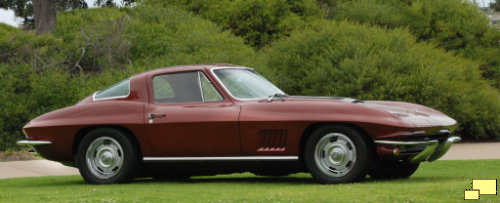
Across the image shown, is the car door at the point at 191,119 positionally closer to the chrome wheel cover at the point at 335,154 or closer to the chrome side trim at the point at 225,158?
the chrome side trim at the point at 225,158

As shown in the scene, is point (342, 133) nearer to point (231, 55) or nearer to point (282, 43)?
point (231, 55)

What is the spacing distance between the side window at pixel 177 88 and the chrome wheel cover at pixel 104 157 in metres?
0.79

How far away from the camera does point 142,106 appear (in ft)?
33.4

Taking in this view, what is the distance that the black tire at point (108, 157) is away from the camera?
33.3 feet

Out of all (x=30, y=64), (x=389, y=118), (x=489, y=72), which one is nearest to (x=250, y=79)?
(x=389, y=118)

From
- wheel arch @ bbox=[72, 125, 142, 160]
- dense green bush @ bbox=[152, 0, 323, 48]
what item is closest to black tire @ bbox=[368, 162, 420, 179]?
wheel arch @ bbox=[72, 125, 142, 160]

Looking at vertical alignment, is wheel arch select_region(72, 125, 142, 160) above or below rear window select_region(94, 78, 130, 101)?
below

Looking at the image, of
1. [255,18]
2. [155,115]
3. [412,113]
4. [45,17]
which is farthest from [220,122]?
[255,18]

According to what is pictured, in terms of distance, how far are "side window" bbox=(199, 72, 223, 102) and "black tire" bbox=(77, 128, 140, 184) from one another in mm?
1105

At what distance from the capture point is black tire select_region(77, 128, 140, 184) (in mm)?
10141

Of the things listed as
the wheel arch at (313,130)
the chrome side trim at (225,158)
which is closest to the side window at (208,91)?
the chrome side trim at (225,158)

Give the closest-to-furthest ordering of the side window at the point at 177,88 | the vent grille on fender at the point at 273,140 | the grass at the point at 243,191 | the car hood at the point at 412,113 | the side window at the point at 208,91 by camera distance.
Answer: the grass at the point at 243,191 → the car hood at the point at 412,113 → the vent grille on fender at the point at 273,140 → the side window at the point at 208,91 → the side window at the point at 177,88

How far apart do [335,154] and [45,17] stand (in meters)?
24.6

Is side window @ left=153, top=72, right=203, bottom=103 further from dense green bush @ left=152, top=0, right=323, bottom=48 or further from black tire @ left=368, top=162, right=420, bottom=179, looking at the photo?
dense green bush @ left=152, top=0, right=323, bottom=48
